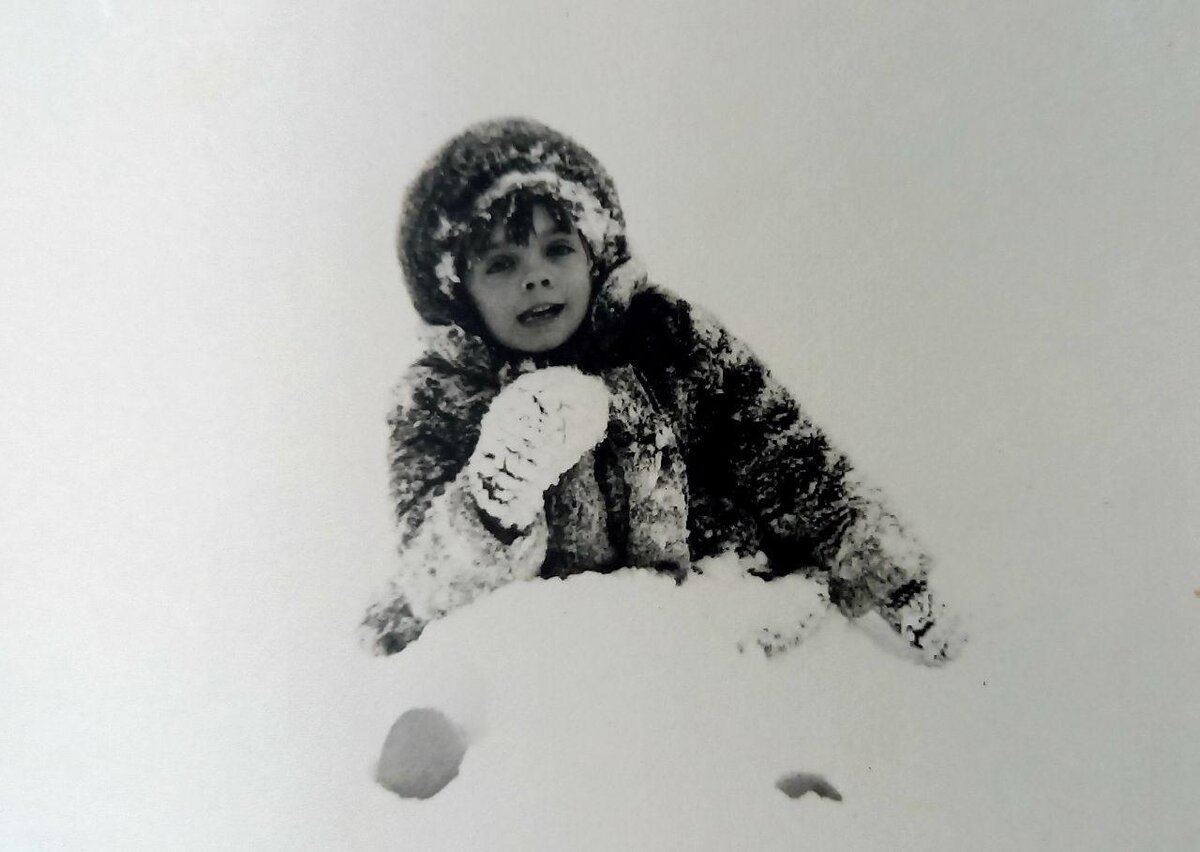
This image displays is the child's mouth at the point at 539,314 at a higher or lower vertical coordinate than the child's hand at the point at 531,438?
higher

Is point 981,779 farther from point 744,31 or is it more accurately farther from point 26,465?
point 26,465

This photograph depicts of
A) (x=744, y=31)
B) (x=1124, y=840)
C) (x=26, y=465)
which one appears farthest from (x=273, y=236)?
(x=1124, y=840)

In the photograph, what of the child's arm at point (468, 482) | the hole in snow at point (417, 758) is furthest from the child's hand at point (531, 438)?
the hole in snow at point (417, 758)

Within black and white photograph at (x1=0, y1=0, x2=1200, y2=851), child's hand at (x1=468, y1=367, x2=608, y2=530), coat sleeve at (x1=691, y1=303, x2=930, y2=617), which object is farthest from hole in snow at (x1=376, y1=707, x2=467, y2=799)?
coat sleeve at (x1=691, y1=303, x2=930, y2=617)

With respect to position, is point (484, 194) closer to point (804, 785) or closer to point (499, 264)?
point (499, 264)

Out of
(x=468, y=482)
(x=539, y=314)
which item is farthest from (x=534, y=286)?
(x=468, y=482)

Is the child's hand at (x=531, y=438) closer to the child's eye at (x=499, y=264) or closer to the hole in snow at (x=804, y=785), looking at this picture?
the child's eye at (x=499, y=264)

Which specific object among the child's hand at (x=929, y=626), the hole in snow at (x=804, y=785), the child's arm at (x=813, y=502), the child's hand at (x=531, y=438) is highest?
the child's hand at (x=531, y=438)

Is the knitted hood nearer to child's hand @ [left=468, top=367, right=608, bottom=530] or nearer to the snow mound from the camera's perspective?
child's hand @ [left=468, top=367, right=608, bottom=530]
